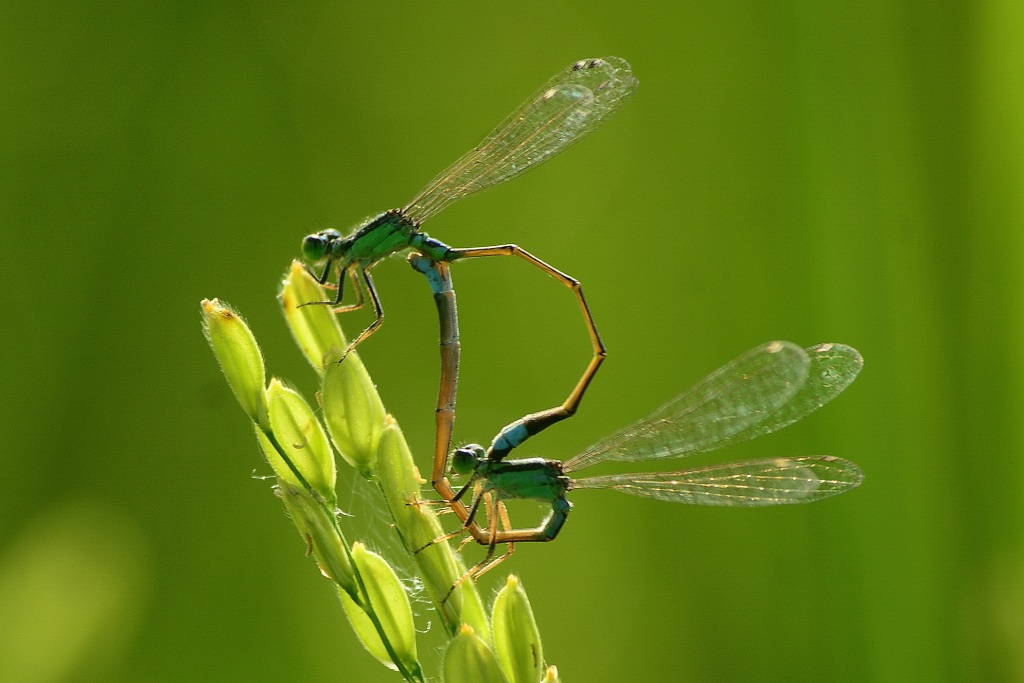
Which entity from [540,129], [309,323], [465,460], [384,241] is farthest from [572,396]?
[309,323]

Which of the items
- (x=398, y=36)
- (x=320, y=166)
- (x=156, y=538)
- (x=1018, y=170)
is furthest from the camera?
(x=398, y=36)

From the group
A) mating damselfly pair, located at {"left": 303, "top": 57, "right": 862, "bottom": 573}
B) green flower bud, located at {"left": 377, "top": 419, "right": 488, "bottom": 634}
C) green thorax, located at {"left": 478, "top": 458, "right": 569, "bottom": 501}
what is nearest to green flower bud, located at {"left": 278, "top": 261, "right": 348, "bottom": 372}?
green flower bud, located at {"left": 377, "top": 419, "right": 488, "bottom": 634}

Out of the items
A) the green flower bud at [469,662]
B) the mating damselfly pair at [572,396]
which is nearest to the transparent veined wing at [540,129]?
the mating damselfly pair at [572,396]

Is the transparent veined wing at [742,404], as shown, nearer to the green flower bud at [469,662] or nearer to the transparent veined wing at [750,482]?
the transparent veined wing at [750,482]

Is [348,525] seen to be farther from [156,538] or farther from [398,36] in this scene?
[398,36]

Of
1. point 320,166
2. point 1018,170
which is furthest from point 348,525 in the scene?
point 1018,170
